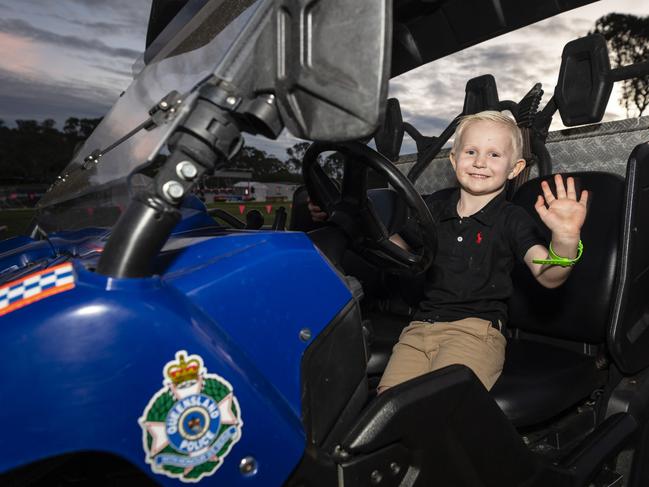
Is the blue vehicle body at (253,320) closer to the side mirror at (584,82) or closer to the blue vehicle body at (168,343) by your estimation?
the blue vehicle body at (168,343)

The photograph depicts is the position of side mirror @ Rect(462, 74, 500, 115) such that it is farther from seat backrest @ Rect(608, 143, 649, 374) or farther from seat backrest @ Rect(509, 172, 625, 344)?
seat backrest @ Rect(608, 143, 649, 374)

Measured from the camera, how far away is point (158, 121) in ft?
2.64

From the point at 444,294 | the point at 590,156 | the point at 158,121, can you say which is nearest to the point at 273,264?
the point at 158,121

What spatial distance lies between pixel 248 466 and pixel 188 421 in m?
0.14

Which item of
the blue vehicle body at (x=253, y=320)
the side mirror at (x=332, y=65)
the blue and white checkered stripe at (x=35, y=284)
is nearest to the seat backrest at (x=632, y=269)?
the blue vehicle body at (x=253, y=320)

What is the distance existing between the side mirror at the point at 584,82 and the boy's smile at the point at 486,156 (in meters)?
0.56

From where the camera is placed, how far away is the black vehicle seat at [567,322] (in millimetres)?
1384

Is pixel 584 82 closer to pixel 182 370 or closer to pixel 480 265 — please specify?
pixel 480 265

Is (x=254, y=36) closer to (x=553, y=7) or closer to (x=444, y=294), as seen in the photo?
(x=444, y=294)

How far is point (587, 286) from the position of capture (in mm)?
1638

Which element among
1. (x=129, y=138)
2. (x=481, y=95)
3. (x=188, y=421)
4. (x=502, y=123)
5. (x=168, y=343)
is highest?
(x=481, y=95)

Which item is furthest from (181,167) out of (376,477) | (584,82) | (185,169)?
(584,82)

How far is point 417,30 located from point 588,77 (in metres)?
0.64

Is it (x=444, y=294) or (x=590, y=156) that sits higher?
(x=590, y=156)
